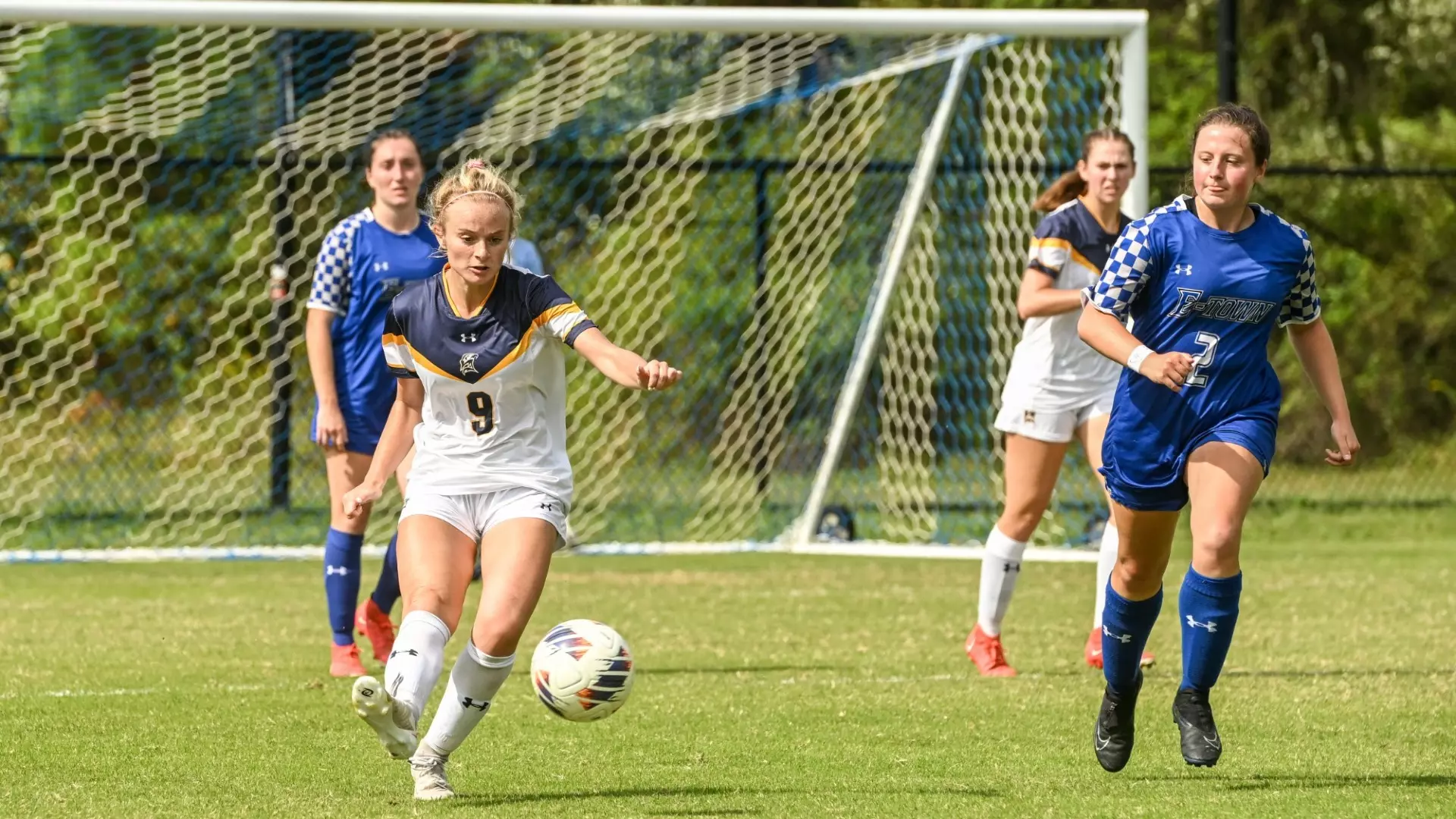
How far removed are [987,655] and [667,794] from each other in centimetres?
252

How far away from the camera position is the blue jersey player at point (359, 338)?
23.6 feet

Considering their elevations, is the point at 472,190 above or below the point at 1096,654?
above

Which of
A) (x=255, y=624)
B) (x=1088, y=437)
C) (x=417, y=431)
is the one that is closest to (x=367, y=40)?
(x=255, y=624)

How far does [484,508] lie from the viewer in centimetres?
496

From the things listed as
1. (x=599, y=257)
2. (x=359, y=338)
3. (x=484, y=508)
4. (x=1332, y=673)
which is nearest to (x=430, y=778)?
(x=484, y=508)

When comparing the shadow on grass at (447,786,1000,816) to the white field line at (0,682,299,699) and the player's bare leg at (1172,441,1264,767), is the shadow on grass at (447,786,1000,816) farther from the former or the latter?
the white field line at (0,682,299,699)

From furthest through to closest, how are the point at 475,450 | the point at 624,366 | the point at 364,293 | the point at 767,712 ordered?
1. the point at 364,293
2. the point at 767,712
3. the point at 475,450
4. the point at 624,366

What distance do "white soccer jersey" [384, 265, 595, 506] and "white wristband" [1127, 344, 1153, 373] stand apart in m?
1.40

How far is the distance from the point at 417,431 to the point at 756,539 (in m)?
7.88

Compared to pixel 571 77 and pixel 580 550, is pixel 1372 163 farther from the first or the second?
pixel 580 550

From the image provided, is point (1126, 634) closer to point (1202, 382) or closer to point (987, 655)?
point (1202, 382)

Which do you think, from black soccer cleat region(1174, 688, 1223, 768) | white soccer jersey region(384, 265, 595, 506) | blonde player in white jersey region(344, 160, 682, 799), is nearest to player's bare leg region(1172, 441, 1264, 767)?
black soccer cleat region(1174, 688, 1223, 768)

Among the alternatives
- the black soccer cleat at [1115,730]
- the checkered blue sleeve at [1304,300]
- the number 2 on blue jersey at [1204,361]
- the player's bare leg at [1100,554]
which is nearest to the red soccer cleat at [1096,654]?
the player's bare leg at [1100,554]

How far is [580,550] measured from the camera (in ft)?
39.4
